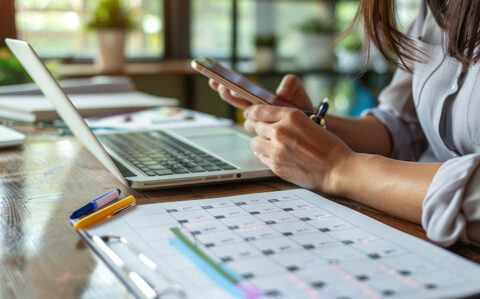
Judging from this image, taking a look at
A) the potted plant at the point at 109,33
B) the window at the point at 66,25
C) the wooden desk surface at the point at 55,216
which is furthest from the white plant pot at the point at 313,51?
the wooden desk surface at the point at 55,216

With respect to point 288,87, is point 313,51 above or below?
Answer: below

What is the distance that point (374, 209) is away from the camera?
699 mm

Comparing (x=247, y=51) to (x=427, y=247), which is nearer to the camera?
(x=427, y=247)

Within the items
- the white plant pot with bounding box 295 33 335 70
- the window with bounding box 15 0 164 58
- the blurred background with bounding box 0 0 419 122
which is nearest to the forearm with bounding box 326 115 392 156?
the blurred background with bounding box 0 0 419 122

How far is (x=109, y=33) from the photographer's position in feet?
8.59

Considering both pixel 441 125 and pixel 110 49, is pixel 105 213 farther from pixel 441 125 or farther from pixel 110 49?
pixel 110 49

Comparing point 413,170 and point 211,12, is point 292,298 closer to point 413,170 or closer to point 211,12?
point 413,170

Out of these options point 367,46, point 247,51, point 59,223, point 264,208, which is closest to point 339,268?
point 264,208

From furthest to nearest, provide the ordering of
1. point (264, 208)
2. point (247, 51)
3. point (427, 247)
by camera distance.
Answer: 1. point (247, 51)
2. point (264, 208)
3. point (427, 247)

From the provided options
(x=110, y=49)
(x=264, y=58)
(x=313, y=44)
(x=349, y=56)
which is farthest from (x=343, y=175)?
(x=349, y=56)

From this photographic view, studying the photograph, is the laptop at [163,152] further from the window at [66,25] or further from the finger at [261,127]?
the window at [66,25]

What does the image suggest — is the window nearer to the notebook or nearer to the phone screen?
the phone screen

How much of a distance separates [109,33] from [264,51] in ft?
2.86

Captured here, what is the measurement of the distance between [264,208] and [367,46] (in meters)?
0.43
